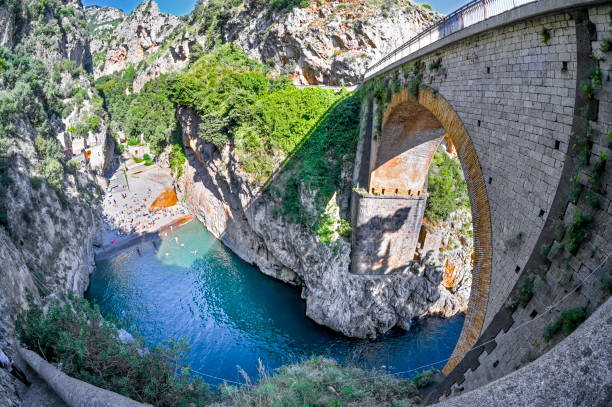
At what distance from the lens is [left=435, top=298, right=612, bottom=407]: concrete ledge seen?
6.79ft

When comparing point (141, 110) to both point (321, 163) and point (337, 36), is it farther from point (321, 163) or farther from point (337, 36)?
point (321, 163)

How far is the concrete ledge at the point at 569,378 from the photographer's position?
2068mm

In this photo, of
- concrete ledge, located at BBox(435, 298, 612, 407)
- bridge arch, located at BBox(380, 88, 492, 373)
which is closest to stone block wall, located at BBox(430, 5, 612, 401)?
bridge arch, located at BBox(380, 88, 492, 373)

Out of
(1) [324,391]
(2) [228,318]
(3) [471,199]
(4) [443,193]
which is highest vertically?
(3) [471,199]

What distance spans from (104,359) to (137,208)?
25852 millimetres

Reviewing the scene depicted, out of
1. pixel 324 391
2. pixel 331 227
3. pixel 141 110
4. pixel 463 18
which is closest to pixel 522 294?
pixel 324 391

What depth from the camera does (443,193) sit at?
48.7 ft

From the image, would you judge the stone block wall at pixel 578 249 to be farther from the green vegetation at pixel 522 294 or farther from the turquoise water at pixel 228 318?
the turquoise water at pixel 228 318

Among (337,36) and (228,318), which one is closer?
(228,318)

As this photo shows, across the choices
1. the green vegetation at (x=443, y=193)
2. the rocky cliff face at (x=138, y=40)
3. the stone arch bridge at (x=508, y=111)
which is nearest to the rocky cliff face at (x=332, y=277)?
the green vegetation at (x=443, y=193)

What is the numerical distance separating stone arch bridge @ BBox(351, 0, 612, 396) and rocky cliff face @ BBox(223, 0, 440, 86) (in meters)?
13.1

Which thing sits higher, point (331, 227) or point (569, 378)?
point (569, 378)

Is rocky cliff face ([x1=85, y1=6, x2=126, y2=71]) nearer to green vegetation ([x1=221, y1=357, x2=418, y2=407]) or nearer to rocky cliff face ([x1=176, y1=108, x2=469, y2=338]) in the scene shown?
rocky cliff face ([x1=176, y1=108, x2=469, y2=338])

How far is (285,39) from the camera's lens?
22.8 meters
